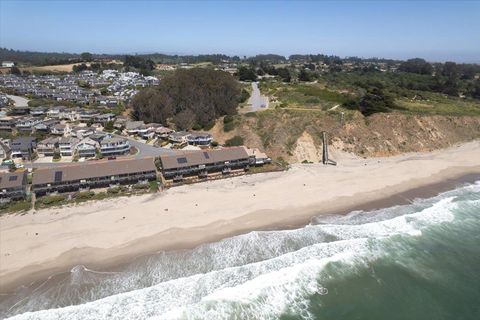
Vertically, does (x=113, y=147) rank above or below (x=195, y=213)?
above

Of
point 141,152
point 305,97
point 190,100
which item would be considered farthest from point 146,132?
point 305,97

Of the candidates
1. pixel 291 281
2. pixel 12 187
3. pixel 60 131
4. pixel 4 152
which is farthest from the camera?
pixel 60 131

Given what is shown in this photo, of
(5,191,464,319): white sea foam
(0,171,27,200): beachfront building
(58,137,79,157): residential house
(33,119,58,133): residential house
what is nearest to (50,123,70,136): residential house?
(33,119,58,133): residential house

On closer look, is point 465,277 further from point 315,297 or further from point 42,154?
point 42,154

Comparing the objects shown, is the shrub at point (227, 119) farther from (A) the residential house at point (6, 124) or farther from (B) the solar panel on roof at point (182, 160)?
(A) the residential house at point (6, 124)

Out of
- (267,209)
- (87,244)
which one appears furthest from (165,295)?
(267,209)

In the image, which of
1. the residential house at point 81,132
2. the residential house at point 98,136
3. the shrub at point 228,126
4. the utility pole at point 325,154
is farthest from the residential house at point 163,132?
the utility pole at point 325,154

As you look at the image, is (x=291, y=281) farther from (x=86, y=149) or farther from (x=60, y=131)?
(x=60, y=131)
